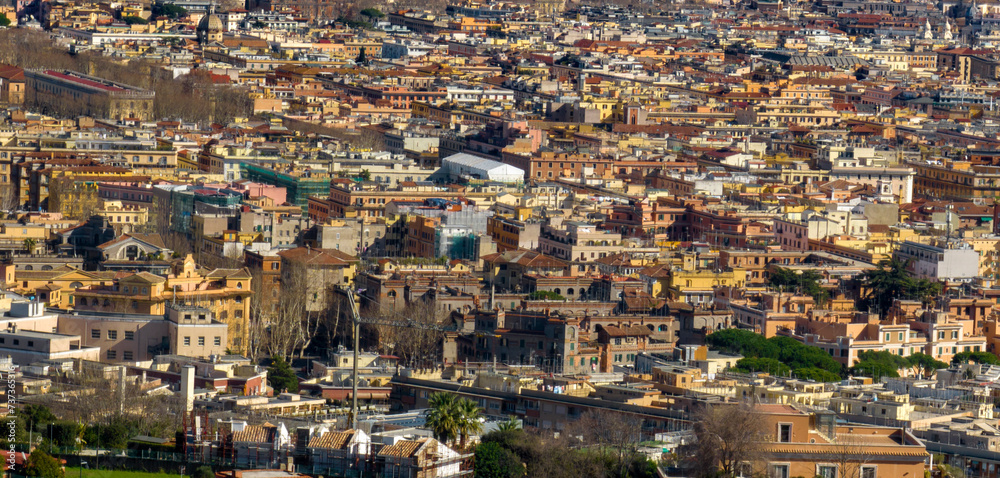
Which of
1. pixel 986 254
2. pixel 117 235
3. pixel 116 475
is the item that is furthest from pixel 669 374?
pixel 986 254

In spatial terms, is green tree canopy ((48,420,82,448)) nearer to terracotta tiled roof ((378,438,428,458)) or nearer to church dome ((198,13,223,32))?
terracotta tiled roof ((378,438,428,458))

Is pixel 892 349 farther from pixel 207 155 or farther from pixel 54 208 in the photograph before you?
pixel 207 155

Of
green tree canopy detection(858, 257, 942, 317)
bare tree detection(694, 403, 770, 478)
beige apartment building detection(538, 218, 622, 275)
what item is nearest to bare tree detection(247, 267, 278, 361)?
beige apartment building detection(538, 218, 622, 275)

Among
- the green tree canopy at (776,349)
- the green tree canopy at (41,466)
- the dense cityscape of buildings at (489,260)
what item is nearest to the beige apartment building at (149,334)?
the dense cityscape of buildings at (489,260)

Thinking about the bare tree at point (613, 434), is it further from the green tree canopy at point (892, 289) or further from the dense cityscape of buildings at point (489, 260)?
the green tree canopy at point (892, 289)

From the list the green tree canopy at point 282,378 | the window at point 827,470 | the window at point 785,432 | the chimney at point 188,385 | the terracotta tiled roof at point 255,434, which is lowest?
the green tree canopy at point 282,378

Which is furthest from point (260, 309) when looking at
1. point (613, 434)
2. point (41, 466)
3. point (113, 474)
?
point (41, 466)
